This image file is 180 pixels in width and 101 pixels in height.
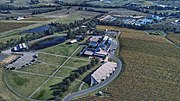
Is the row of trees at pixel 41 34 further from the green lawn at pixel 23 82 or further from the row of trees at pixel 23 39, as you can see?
the green lawn at pixel 23 82

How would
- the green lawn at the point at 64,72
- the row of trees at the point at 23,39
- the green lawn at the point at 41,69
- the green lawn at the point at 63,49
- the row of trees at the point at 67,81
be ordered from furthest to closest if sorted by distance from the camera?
the row of trees at the point at 23,39 → the green lawn at the point at 63,49 → the green lawn at the point at 41,69 → the green lawn at the point at 64,72 → the row of trees at the point at 67,81

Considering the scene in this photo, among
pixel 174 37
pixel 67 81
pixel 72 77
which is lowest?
pixel 67 81

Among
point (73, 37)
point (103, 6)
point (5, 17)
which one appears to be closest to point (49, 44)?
point (73, 37)

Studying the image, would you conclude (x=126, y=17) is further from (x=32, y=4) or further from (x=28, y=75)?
(x=28, y=75)

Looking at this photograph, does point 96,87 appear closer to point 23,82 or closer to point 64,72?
point 64,72

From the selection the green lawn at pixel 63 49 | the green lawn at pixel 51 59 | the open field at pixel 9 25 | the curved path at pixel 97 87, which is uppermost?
the open field at pixel 9 25

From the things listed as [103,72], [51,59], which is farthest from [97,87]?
[51,59]

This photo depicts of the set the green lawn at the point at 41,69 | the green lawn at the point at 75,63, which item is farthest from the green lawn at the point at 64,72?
the green lawn at the point at 75,63
